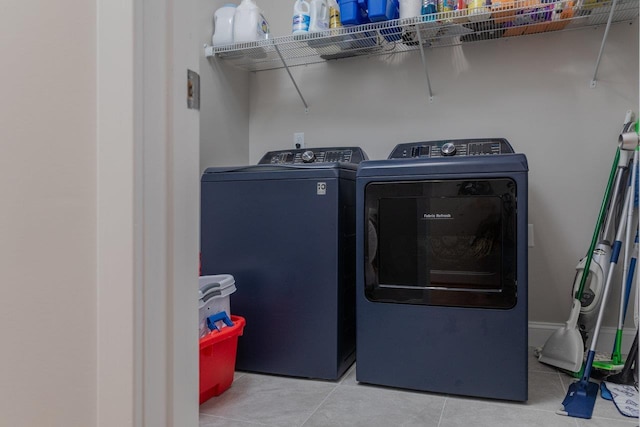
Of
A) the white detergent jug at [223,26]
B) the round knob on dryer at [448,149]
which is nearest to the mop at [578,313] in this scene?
the round knob on dryer at [448,149]

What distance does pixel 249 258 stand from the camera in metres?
2.01

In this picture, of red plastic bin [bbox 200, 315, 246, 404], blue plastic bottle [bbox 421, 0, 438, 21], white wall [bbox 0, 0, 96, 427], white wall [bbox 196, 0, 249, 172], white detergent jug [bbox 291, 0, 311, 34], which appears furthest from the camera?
white wall [bbox 196, 0, 249, 172]

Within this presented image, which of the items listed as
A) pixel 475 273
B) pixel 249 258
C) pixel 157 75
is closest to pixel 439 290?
pixel 475 273

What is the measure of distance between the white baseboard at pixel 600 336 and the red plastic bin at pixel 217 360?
1511 millimetres

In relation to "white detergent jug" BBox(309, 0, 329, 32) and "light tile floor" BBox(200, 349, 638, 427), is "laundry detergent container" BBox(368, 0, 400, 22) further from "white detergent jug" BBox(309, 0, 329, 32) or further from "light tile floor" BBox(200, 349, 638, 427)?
"light tile floor" BBox(200, 349, 638, 427)

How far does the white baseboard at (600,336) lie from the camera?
2.11 m

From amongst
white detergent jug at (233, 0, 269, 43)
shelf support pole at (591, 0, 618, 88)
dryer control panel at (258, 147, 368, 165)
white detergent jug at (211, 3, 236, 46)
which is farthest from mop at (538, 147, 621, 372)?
white detergent jug at (211, 3, 236, 46)

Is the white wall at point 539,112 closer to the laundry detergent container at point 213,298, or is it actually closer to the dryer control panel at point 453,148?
Result: the dryer control panel at point 453,148

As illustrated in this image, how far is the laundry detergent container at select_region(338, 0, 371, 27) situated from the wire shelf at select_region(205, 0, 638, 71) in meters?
0.04

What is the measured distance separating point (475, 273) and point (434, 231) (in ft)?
0.71

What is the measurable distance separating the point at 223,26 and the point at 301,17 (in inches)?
18.1

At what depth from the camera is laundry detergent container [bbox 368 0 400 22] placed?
2.12 m

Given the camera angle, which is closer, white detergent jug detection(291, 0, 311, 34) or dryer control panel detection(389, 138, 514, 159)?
dryer control panel detection(389, 138, 514, 159)

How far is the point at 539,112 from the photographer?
7.55 ft
